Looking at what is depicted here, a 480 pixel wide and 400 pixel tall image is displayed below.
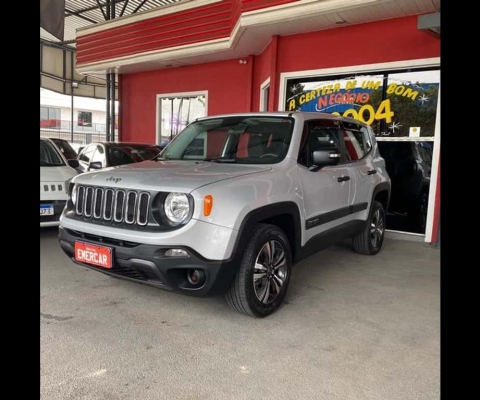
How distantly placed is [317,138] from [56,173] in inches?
154

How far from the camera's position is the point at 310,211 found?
3959mm

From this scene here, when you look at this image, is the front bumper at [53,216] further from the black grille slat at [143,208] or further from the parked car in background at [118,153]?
the black grille slat at [143,208]

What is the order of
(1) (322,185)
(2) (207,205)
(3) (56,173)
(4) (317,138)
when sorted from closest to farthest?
(2) (207,205) → (1) (322,185) → (4) (317,138) → (3) (56,173)

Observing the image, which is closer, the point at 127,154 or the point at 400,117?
the point at 400,117

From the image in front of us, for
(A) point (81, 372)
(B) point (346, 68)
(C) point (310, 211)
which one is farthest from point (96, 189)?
(B) point (346, 68)

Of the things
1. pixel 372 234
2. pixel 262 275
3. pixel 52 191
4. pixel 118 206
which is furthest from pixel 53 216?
pixel 372 234

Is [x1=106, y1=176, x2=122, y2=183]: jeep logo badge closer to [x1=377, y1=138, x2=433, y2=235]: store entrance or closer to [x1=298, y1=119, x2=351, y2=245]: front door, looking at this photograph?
[x1=298, y1=119, x2=351, y2=245]: front door

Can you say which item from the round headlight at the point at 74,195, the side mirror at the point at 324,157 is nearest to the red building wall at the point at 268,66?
the side mirror at the point at 324,157

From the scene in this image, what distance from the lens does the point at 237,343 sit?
3.11m

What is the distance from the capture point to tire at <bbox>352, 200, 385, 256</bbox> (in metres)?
5.56

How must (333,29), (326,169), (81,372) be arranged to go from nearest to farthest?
(81,372) < (326,169) < (333,29)

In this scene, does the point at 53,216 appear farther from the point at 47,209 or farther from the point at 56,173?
the point at 56,173
